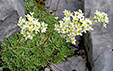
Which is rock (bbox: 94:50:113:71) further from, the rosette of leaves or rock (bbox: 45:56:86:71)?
the rosette of leaves

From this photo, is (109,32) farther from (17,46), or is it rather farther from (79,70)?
(17,46)

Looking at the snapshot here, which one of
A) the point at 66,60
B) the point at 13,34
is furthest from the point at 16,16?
the point at 66,60

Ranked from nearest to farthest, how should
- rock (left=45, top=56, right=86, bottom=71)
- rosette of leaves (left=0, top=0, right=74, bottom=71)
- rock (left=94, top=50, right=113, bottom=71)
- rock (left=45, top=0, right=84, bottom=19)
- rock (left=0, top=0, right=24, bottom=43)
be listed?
rock (left=94, top=50, right=113, bottom=71) < rock (left=0, top=0, right=24, bottom=43) < rosette of leaves (left=0, top=0, right=74, bottom=71) < rock (left=45, top=56, right=86, bottom=71) < rock (left=45, top=0, right=84, bottom=19)

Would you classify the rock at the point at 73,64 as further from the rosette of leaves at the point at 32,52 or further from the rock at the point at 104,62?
the rock at the point at 104,62

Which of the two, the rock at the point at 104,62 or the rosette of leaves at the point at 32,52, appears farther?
the rosette of leaves at the point at 32,52

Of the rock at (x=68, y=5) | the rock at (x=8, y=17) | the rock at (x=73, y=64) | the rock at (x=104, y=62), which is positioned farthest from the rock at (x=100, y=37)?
the rock at (x=8, y=17)

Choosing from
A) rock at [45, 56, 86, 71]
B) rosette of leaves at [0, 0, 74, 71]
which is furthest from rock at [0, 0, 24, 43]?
rock at [45, 56, 86, 71]
